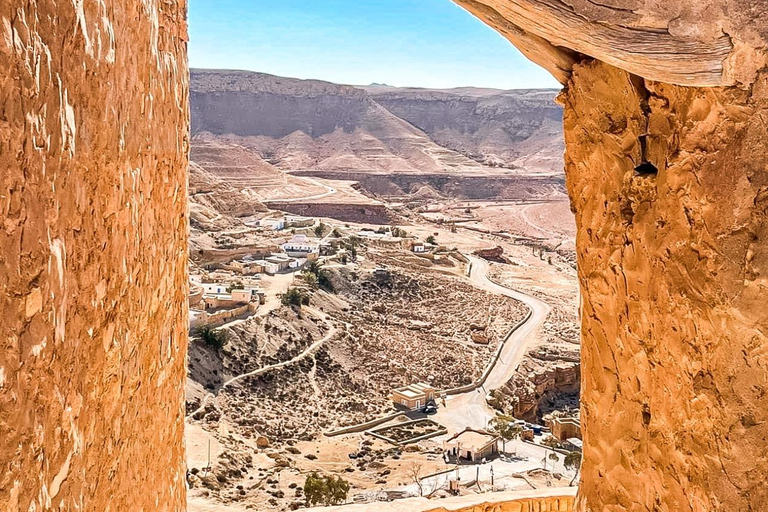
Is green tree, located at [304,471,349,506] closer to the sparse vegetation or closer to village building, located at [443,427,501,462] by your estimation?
village building, located at [443,427,501,462]

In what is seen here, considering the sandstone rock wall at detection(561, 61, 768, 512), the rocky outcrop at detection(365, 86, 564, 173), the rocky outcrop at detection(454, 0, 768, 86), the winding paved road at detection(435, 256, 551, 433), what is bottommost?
the winding paved road at detection(435, 256, 551, 433)

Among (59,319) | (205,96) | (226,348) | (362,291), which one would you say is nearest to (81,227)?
(59,319)

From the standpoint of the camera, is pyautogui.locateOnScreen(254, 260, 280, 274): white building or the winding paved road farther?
pyautogui.locateOnScreen(254, 260, 280, 274): white building

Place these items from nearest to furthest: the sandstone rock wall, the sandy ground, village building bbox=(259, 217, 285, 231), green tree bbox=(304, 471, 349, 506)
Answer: the sandstone rock wall
green tree bbox=(304, 471, 349, 506)
the sandy ground
village building bbox=(259, 217, 285, 231)

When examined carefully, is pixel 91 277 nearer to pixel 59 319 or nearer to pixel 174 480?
pixel 59 319

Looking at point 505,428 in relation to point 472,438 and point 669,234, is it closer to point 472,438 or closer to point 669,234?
point 472,438

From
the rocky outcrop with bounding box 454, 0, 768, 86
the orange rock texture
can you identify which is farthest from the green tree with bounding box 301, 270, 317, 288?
the rocky outcrop with bounding box 454, 0, 768, 86
